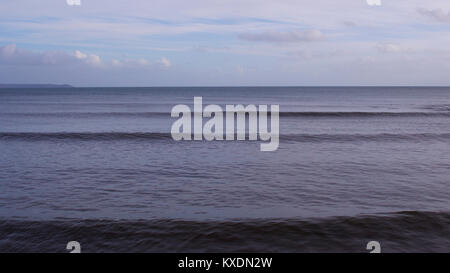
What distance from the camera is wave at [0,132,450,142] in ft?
66.9

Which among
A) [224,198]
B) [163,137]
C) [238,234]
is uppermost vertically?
[163,137]

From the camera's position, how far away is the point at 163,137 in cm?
2130

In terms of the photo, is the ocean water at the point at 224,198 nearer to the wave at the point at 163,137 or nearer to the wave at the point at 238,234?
the wave at the point at 238,234

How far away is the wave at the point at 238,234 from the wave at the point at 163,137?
1261 cm

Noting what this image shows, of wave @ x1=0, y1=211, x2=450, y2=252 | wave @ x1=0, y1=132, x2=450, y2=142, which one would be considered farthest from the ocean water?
wave @ x1=0, y1=132, x2=450, y2=142

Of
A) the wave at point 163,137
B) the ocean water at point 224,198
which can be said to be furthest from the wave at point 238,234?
the wave at point 163,137

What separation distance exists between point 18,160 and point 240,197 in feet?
33.5

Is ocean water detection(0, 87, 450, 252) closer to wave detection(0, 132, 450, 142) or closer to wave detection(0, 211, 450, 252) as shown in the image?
wave detection(0, 211, 450, 252)

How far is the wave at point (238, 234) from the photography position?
6789 mm

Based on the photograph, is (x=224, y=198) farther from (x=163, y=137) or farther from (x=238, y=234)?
(x=163, y=137)

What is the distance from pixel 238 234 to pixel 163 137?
1471cm

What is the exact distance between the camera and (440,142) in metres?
18.9

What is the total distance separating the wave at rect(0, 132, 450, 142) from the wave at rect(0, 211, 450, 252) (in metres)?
12.6

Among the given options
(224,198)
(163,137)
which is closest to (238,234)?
(224,198)
